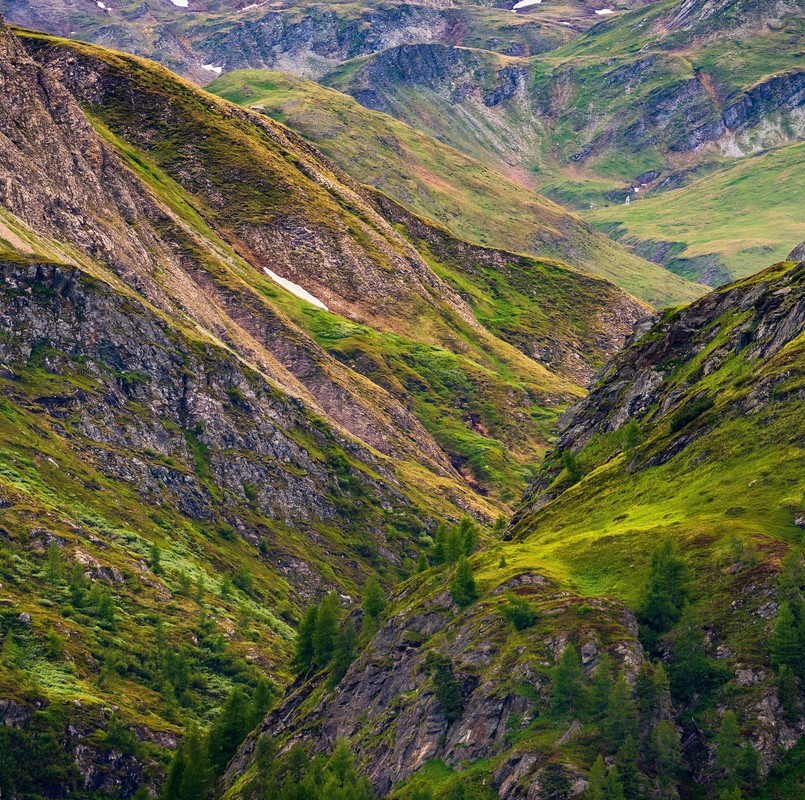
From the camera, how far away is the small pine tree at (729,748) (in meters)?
83.4

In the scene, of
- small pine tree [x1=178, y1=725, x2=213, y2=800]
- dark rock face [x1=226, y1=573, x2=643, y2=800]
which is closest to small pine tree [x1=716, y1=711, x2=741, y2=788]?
dark rock face [x1=226, y1=573, x2=643, y2=800]

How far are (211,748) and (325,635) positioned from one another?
1660 centimetres

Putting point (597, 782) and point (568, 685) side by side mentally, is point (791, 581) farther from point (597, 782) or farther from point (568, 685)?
point (597, 782)

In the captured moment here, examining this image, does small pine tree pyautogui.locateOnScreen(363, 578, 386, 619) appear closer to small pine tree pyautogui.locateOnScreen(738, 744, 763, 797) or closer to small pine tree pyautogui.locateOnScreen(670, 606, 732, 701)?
small pine tree pyautogui.locateOnScreen(670, 606, 732, 701)

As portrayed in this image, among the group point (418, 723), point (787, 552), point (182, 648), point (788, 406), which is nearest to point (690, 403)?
point (788, 406)

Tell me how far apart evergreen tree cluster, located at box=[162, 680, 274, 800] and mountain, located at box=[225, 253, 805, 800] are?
361 centimetres

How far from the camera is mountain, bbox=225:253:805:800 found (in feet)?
288

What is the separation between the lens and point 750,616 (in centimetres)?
9475

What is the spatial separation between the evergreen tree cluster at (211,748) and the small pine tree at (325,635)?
781cm

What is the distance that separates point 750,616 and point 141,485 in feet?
396

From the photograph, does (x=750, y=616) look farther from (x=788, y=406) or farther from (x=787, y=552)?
(x=788, y=406)

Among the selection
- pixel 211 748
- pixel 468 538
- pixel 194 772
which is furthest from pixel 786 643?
pixel 211 748

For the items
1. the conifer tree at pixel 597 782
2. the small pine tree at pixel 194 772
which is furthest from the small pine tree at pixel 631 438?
the conifer tree at pixel 597 782

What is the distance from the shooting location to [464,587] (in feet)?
375
